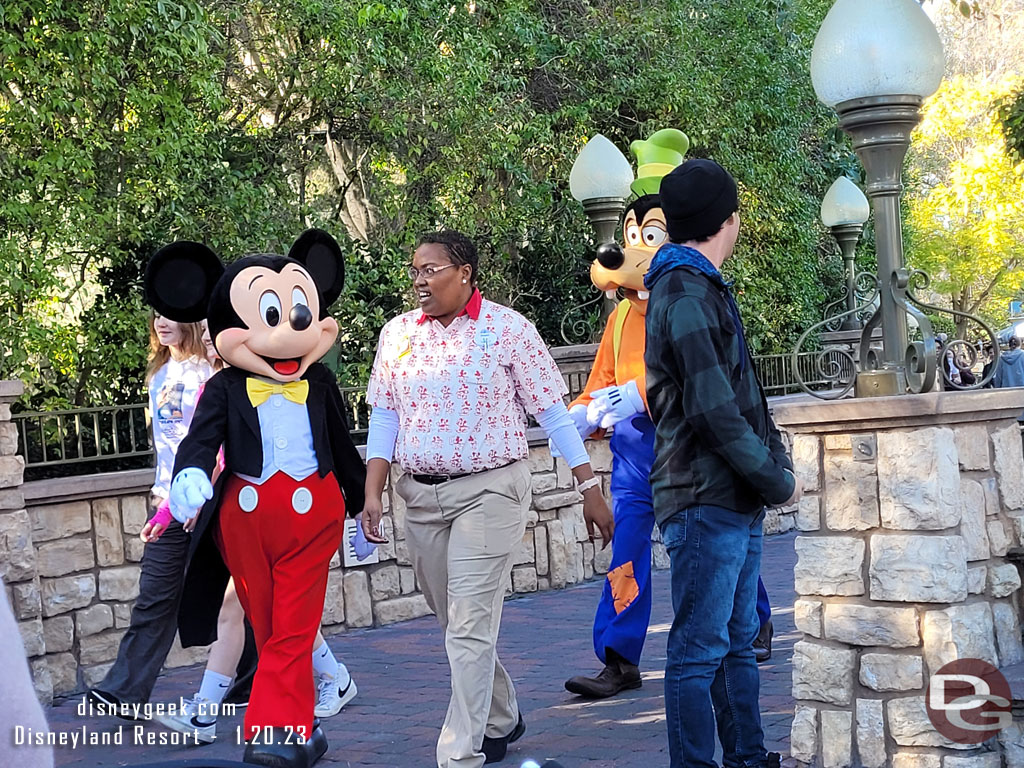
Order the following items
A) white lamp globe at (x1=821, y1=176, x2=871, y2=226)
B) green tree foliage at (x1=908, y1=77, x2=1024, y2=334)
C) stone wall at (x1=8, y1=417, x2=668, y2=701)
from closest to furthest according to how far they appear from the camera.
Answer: stone wall at (x1=8, y1=417, x2=668, y2=701) → white lamp globe at (x1=821, y1=176, x2=871, y2=226) → green tree foliage at (x1=908, y1=77, x2=1024, y2=334)

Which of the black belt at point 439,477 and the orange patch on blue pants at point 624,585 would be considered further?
the orange patch on blue pants at point 624,585

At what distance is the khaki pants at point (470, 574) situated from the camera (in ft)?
14.1

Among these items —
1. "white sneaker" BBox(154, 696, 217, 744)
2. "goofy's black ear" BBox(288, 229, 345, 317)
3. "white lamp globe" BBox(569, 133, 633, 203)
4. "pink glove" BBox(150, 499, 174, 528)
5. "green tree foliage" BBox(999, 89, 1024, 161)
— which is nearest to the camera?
"white sneaker" BBox(154, 696, 217, 744)

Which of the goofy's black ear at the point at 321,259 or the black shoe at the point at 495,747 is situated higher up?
the goofy's black ear at the point at 321,259

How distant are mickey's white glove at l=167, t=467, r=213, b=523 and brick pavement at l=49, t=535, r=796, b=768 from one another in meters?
1.09

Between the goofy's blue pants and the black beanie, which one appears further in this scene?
the goofy's blue pants

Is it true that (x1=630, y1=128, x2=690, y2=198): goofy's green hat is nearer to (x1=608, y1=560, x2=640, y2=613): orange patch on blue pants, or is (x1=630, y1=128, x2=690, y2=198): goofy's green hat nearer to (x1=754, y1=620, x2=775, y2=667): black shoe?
(x1=608, y1=560, x2=640, y2=613): orange patch on blue pants

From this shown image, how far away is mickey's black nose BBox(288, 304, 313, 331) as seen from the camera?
4766 mm

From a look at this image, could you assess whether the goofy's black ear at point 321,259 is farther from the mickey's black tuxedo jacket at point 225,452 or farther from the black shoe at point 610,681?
the black shoe at point 610,681

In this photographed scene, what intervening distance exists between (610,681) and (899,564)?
73.9 inches

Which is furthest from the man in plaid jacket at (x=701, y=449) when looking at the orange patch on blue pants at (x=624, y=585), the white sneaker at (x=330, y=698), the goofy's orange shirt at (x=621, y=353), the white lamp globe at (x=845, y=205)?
the white lamp globe at (x=845, y=205)

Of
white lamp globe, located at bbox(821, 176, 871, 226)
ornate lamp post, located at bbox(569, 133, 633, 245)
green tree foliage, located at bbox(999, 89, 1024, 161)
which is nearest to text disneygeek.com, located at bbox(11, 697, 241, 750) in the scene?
ornate lamp post, located at bbox(569, 133, 633, 245)

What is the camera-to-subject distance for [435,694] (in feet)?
19.6

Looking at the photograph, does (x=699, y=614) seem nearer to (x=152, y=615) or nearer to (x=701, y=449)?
(x=701, y=449)
